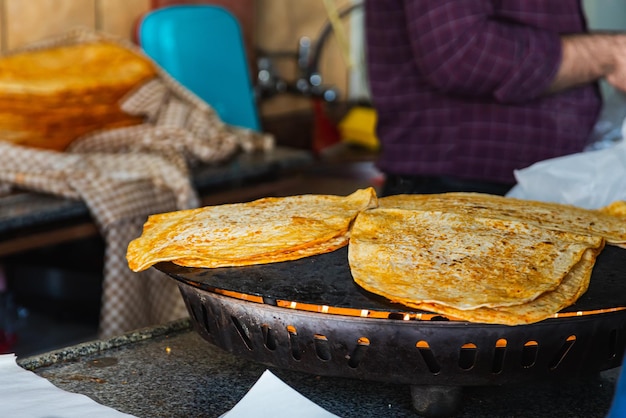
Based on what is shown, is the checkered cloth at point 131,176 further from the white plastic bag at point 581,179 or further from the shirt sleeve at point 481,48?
the white plastic bag at point 581,179

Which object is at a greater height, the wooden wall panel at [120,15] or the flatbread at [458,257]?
the wooden wall panel at [120,15]

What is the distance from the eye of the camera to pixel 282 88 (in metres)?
5.06

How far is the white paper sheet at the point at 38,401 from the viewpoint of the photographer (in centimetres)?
116

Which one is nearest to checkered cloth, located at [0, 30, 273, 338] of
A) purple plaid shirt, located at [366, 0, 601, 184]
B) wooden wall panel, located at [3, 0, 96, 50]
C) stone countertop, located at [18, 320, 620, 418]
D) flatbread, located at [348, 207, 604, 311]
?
wooden wall panel, located at [3, 0, 96, 50]

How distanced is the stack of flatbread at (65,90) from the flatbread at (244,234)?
182 centimetres

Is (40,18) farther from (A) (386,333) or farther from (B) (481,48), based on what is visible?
(A) (386,333)

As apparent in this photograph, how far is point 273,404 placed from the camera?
117cm

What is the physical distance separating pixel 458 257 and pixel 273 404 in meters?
0.32

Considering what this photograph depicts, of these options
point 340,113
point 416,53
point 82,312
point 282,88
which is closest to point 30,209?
point 82,312

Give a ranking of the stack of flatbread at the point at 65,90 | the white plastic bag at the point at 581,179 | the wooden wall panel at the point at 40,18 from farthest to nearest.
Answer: the wooden wall panel at the point at 40,18 → the stack of flatbread at the point at 65,90 → the white plastic bag at the point at 581,179

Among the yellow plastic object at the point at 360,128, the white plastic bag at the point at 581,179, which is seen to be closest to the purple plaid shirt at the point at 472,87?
the white plastic bag at the point at 581,179

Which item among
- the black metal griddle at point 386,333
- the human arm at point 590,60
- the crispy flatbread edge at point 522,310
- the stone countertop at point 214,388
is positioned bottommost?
the stone countertop at point 214,388

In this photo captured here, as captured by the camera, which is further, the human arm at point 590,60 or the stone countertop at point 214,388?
the human arm at point 590,60

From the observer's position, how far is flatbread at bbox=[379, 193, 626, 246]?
54.0 inches
